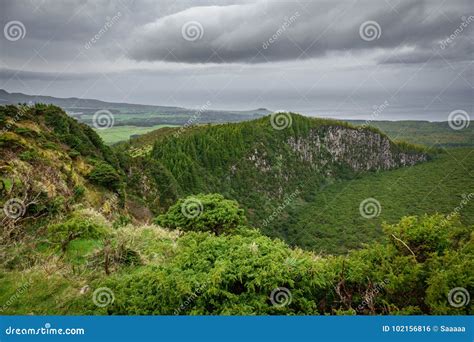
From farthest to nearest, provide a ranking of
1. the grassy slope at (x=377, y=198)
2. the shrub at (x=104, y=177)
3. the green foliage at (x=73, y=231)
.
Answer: the grassy slope at (x=377, y=198)
the shrub at (x=104, y=177)
the green foliage at (x=73, y=231)

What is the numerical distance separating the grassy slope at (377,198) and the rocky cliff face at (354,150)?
11215 mm

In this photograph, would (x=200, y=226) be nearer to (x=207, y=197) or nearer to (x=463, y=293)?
(x=207, y=197)

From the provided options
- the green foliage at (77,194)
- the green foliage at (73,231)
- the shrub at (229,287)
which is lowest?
the shrub at (229,287)

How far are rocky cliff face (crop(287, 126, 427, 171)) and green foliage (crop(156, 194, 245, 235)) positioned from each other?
508ft

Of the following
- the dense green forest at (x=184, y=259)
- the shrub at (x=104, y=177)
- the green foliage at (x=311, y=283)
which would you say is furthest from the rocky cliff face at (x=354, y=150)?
the green foliage at (x=311, y=283)

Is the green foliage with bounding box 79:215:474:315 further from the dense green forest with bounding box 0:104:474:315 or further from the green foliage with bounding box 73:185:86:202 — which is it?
the green foliage with bounding box 73:185:86:202

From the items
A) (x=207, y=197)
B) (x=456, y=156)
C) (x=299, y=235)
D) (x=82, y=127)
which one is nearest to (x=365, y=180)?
(x=456, y=156)

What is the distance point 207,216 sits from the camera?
13.4 metres

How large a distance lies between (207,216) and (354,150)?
181 metres

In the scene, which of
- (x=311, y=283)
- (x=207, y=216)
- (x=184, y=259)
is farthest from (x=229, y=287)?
(x=207, y=216)

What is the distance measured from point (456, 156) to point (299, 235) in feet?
293

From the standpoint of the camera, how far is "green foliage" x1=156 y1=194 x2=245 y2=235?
43.5ft

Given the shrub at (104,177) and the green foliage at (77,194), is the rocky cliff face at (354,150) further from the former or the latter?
the green foliage at (77,194)

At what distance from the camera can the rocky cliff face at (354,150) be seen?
173 m
